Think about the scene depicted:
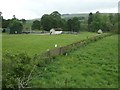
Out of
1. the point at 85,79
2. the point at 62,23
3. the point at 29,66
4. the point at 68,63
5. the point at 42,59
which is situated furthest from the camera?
the point at 62,23

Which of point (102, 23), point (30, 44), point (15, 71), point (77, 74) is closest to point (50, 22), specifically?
point (102, 23)

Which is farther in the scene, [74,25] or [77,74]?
[74,25]

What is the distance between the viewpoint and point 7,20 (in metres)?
91.8

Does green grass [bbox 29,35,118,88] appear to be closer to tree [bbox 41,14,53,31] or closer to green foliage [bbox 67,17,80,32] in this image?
tree [bbox 41,14,53,31]

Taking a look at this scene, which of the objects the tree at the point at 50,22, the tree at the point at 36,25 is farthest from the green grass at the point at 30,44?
the tree at the point at 36,25

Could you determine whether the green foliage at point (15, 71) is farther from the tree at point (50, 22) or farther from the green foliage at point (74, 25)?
the green foliage at point (74, 25)

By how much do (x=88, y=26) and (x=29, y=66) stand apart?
87.4 m

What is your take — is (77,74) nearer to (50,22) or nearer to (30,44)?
(30,44)

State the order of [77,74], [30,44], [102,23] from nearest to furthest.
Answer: [77,74]
[30,44]
[102,23]

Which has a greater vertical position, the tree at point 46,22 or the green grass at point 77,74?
the tree at point 46,22

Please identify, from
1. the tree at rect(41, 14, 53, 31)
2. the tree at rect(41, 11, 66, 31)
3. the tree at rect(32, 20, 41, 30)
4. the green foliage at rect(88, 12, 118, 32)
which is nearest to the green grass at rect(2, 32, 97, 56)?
the tree at rect(41, 14, 53, 31)

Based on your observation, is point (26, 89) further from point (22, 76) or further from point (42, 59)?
point (42, 59)

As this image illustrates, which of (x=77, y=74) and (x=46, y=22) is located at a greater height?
(x=46, y=22)

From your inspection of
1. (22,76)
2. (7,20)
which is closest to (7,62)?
(22,76)
